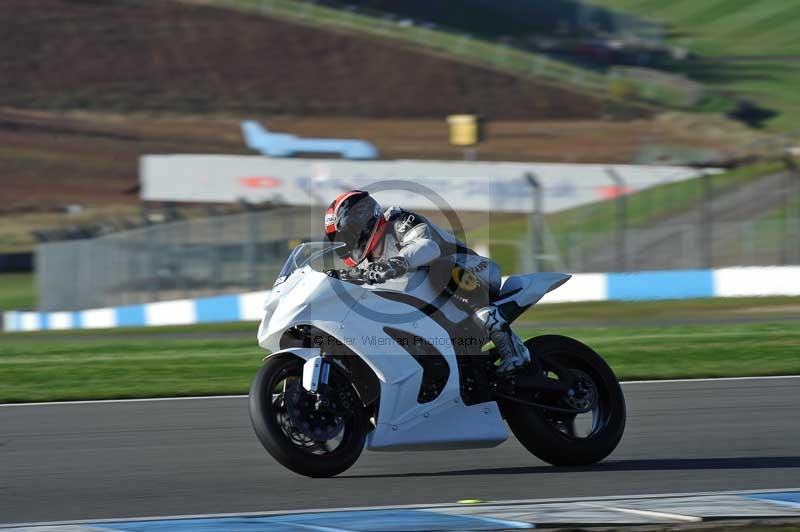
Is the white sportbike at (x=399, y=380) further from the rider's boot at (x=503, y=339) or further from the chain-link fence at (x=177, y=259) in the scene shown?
the chain-link fence at (x=177, y=259)

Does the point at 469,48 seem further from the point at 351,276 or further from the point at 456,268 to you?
the point at 351,276

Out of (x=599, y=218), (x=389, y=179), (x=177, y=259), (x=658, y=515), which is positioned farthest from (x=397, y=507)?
(x=389, y=179)

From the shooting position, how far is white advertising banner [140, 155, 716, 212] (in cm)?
2825

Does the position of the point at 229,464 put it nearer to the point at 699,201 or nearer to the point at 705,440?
the point at 705,440

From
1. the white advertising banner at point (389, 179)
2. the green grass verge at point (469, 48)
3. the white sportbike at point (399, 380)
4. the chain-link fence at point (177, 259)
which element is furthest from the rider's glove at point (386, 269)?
the green grass verge at point (469, 48)

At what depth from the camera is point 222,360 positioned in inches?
516

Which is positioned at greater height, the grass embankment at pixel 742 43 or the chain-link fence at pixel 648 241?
the grass embankment at pixel 742 43

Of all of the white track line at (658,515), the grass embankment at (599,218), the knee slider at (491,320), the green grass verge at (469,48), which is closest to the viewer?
the white track line at (658,515)

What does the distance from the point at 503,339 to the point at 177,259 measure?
55.8ft

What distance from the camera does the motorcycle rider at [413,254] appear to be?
6.63 meters

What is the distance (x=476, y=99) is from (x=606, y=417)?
50.4 m

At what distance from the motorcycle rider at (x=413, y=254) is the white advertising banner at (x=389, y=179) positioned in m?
18.1

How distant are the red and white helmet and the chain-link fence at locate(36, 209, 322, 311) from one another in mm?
14673

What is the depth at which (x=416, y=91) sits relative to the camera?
185ft
